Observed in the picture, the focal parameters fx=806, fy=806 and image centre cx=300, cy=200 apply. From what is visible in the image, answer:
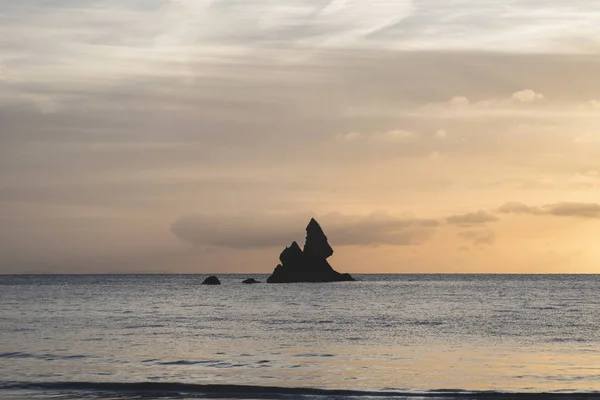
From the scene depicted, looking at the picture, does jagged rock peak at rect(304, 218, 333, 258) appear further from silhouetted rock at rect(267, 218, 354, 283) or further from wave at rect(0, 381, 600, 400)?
wave at rect(0, 381, 600, 400)

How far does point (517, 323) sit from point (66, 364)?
4112 centimetres

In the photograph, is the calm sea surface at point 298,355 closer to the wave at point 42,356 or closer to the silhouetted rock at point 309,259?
the wave at point 42,356

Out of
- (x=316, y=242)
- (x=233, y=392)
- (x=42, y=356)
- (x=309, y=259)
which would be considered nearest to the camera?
(x=233, y=392)

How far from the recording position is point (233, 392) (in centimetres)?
3509

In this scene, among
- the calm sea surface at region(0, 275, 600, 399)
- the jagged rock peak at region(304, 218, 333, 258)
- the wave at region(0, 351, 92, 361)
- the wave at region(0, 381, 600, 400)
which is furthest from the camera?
the jagged rock peak at region(304, 218, 333, 258)

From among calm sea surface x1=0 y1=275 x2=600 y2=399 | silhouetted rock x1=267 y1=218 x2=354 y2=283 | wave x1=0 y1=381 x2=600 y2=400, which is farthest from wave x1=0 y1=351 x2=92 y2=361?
silhouetted rock x1=267 y1=218 x2=354 y2=283

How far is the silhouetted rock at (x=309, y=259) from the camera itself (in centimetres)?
18150

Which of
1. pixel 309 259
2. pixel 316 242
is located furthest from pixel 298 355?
pixel 309 259

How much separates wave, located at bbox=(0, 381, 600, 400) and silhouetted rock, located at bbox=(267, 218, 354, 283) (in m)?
144

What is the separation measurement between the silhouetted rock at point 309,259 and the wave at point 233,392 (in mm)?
143830

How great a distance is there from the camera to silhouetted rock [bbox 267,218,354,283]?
18150 cm

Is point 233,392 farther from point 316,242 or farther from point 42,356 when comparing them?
point 316,242

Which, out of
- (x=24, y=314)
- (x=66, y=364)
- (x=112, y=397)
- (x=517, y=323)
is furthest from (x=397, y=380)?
(x=24, y=314)

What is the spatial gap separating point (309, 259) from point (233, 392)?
151 meters
